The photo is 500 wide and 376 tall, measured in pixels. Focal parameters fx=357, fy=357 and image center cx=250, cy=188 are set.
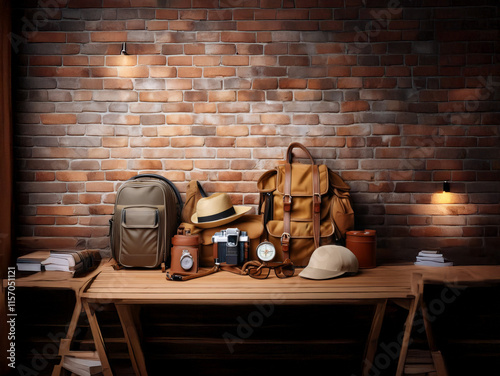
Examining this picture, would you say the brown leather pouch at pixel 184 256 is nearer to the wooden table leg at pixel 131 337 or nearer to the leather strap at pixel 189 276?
the leather strap at pixel 189 276

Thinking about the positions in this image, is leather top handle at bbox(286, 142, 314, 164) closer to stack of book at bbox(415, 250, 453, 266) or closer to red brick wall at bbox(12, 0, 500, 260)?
red brick wall at bbox(12, 0, 500, 260)

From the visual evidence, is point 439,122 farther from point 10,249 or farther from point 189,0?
point 10,249

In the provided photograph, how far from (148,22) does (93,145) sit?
3.34 ft

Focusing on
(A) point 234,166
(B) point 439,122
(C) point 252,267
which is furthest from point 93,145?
(B) point 439,122

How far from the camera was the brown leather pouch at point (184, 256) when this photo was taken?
216 centimetres

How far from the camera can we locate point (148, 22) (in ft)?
8.83

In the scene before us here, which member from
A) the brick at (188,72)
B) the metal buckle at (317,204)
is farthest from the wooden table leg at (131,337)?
the brick at (188,72)

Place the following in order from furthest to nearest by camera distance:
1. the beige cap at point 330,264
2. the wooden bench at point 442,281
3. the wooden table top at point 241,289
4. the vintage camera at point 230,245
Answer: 1. the vintage camera at point 230,245
2. the beige cap at point 330,264
3. the wooden bench at point 442,281
4. the wooden table top at point 241,289

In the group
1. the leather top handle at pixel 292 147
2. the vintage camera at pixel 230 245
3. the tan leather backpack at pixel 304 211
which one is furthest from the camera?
the leather top handle at pixel 292 147

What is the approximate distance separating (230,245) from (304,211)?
55 centimetres

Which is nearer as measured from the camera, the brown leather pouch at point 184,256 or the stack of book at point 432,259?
the brown leather pouch at point 184,256

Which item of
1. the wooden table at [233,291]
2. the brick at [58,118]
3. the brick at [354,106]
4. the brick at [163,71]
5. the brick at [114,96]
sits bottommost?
the wooden table at [233,291]

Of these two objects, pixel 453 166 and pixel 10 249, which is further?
pixel 453 166

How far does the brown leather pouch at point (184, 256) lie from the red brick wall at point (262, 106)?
2.10 feet
